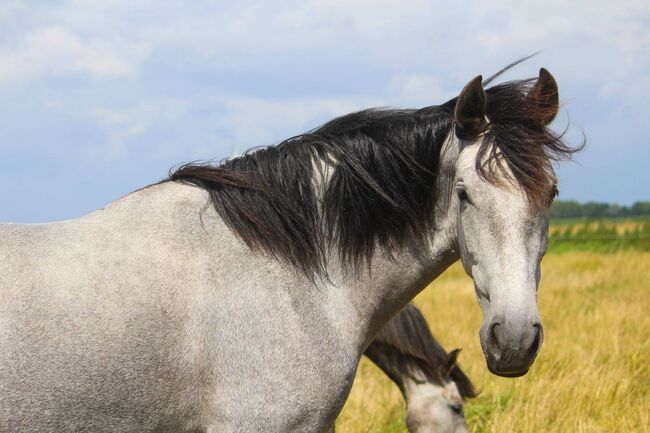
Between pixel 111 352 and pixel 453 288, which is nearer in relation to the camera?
pixel 111 352

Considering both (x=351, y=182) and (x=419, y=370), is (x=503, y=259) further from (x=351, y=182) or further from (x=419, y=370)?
(x=419, y=370)

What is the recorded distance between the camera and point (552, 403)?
7000 millimetres

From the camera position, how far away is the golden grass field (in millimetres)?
6578

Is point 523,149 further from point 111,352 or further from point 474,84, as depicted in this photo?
point 111,352

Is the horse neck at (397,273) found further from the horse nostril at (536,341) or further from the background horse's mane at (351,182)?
the horse nostril at (536,341)

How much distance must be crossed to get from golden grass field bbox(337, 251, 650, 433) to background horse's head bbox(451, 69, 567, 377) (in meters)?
3.38

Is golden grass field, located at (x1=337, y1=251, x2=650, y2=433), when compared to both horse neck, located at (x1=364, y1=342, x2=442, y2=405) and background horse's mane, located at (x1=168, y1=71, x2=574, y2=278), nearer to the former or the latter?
horse neck, located at (x1=364, y1=342, x2=442, y2=405)

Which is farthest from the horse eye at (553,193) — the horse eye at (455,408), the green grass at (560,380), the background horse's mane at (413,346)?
the green grass at (560,380)

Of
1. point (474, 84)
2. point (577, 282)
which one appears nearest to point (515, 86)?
point (474, 84)

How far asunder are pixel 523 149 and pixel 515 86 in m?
0.45

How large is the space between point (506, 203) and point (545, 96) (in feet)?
2.29

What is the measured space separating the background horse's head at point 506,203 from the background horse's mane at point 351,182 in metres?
0.02

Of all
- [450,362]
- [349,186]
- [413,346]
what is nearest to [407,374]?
[413,346]

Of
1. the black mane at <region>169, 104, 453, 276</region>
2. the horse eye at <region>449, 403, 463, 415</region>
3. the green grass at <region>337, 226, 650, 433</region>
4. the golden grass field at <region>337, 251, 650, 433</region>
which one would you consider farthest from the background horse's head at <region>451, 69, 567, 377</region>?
the golden grass field at <region>337, 251, 650, 433</region>
